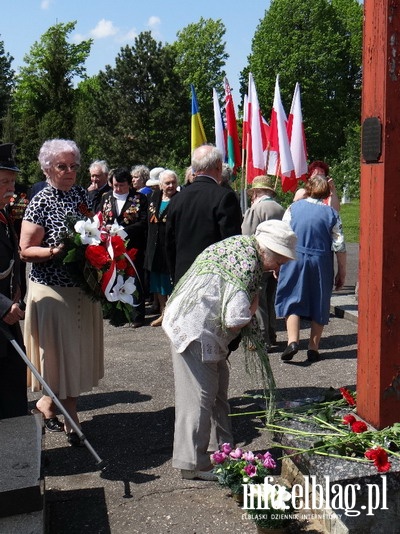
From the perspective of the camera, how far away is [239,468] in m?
4.27

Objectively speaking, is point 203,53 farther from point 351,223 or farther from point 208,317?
point 208,317

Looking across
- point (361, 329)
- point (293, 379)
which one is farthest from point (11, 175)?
point (293, 379)

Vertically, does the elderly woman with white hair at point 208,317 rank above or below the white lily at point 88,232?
below

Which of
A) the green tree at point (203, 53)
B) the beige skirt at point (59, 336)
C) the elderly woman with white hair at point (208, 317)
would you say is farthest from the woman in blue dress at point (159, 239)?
the green tree at point (203, 53)

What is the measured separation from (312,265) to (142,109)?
159ft

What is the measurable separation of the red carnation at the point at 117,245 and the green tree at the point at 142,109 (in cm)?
4697

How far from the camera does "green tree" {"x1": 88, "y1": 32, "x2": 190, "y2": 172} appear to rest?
174 ft

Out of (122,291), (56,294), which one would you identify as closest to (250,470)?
(122,291)

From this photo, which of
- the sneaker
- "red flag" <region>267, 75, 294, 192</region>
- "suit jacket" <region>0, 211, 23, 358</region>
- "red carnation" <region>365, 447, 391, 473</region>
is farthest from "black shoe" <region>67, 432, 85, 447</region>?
"red flag" <region>267, 75, 294, 192</region>

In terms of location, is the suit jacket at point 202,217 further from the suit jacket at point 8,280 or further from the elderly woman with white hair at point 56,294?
the suit jacket at point 8,280

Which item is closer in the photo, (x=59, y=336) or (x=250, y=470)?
(x=250, y=470)

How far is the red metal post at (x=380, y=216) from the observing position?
406cm

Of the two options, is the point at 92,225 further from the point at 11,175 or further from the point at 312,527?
the point at 312,527

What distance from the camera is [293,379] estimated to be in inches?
282
